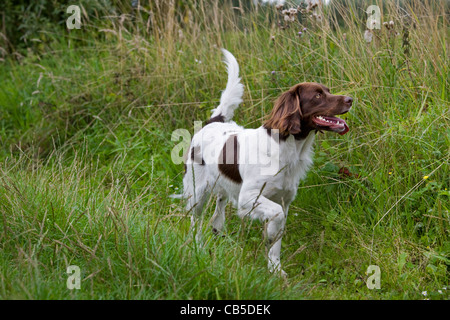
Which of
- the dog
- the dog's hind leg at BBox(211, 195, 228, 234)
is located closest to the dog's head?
the dog

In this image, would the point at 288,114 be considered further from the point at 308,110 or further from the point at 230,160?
the point at 230,160

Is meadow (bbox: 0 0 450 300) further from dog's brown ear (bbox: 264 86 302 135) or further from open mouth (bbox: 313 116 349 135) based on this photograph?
dog's brown ear (bbox: 264 86 302 135)

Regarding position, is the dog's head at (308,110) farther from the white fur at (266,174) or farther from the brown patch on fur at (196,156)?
the brown patch on fur at (196,156)

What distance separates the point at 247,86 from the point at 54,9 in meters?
4.07

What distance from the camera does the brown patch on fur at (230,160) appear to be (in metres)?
4.03

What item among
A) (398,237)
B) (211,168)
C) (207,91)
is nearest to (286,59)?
(207,91)

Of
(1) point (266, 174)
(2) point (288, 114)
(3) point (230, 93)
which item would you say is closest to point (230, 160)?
(1) point (266, 174)

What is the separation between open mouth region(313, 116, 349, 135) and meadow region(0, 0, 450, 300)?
58 centimetres

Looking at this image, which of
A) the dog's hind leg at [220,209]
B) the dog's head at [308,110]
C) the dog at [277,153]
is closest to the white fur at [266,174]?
the dog at [277,153]

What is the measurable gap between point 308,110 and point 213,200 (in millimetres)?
889

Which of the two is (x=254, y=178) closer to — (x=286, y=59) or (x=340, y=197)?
(x=340, y=197)

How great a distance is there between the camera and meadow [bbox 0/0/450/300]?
9.28ft

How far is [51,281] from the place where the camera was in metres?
2.74

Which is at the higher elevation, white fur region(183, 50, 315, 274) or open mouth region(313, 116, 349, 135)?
open mouth region(313, 116, 349, 135)
